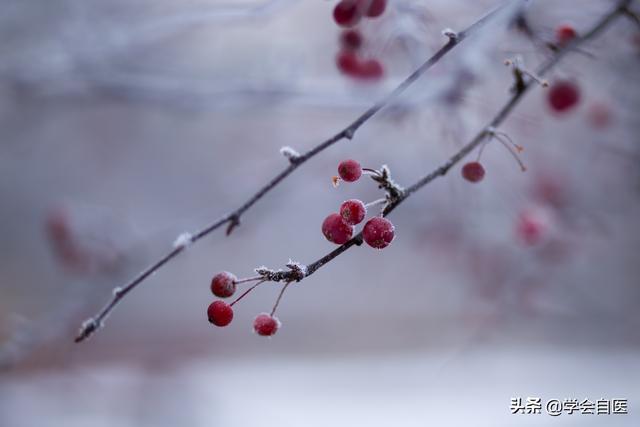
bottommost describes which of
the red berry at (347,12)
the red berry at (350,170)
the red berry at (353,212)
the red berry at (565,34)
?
the red berry at (353,212)

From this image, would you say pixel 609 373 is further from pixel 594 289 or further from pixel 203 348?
pixel 203 348

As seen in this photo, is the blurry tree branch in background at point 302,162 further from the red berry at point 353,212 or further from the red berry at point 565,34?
the red berry at point 565,34

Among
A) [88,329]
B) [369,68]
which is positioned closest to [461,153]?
[369,68]

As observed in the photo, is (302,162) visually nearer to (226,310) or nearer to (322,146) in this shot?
(322,146)

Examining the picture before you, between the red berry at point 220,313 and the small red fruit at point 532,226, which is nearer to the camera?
the red berry at point 220,313

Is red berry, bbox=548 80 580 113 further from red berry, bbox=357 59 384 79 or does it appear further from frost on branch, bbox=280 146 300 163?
frost on branch, bbox=280 146 300 163

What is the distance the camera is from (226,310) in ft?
2.37

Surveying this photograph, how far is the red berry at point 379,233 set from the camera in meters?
0.67

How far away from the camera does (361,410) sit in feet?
9.34

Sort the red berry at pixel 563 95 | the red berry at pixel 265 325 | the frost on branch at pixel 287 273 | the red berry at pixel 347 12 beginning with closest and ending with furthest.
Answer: the frost on branch at pixel 287 273 → the red berry at pixel 265 325 → the red berry at pixel 347 12 → the red berry at pixel 563 95

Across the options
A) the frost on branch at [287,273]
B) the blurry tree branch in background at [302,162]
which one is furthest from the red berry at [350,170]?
the frost on branch at [287,273]

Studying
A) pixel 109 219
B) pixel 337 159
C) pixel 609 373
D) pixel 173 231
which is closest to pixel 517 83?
pixel 337 159

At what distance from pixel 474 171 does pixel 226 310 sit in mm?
417

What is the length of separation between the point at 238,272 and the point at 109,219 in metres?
2.20
